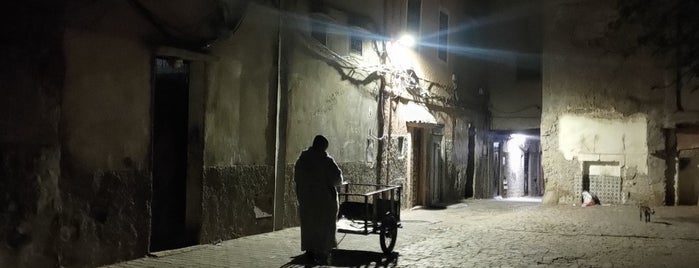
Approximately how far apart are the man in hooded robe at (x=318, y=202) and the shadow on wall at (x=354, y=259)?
0.19 meters

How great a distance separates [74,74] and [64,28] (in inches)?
21.6

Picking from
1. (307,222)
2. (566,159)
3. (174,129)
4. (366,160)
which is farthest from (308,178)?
(566,159)

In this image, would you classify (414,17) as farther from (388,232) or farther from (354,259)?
(354,259)

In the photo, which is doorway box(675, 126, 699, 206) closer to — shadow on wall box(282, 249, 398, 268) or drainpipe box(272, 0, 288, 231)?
shadow on wall box(282, 249, 398, 268)

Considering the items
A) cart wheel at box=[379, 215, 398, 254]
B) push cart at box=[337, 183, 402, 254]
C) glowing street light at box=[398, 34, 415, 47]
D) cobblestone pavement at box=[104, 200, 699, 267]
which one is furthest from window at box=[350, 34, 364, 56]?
cart wheel at box=[379, 215, 398, 254]

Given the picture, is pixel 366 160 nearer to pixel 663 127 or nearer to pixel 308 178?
pixel 308 178

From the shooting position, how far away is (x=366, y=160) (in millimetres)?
14102

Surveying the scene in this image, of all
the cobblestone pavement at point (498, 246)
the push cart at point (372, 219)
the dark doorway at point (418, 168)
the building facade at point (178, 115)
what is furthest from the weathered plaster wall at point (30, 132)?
the dark doorway at point (418, 168)

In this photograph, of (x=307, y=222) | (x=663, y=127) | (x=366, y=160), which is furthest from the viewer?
(x=663, y=127)

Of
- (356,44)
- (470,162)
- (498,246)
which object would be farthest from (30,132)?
(470,162)

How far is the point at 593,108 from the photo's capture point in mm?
16953

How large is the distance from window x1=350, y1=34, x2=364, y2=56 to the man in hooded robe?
5.87 m

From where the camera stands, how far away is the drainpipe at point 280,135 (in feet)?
35.6

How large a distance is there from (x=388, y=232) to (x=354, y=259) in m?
0.67
